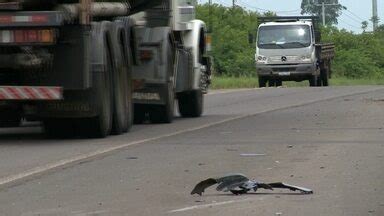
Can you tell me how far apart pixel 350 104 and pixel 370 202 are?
1466 cm

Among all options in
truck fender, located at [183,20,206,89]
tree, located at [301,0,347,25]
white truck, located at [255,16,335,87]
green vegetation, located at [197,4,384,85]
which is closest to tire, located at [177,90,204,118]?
truck fender, located at [183,20,206,89]

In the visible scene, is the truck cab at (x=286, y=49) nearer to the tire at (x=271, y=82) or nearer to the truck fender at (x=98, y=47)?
the tire at (x=271, y=82)

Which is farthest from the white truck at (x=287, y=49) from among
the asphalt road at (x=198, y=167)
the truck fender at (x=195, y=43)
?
the asphalt road at (x=198, y=167)

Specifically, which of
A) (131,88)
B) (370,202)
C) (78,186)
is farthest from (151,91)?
(370,202)

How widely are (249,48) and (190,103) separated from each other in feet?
144

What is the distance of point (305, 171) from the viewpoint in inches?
417

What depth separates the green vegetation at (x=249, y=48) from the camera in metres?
60.5

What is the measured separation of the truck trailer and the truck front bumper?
2051 centimetres

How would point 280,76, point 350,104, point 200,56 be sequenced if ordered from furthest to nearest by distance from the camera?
point 280,76 → point 350,104 → point 200,56

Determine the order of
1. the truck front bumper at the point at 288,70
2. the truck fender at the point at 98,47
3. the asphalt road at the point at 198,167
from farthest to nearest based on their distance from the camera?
1. the truck front bumper at the point at 288,70
2. the truck fender at the point at 98,47
3. the asphalt road at the point at 198,167

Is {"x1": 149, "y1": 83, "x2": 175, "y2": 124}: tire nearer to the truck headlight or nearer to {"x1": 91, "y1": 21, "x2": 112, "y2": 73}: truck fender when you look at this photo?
{"x1": 91, "y1": 21, "x2": 112, "y2": 73}: truck fender

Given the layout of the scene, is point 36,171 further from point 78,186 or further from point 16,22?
point 16,22

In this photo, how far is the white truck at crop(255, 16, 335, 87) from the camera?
3728 cm

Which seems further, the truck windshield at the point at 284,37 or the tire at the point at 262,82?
the tire at the point at 262,82
